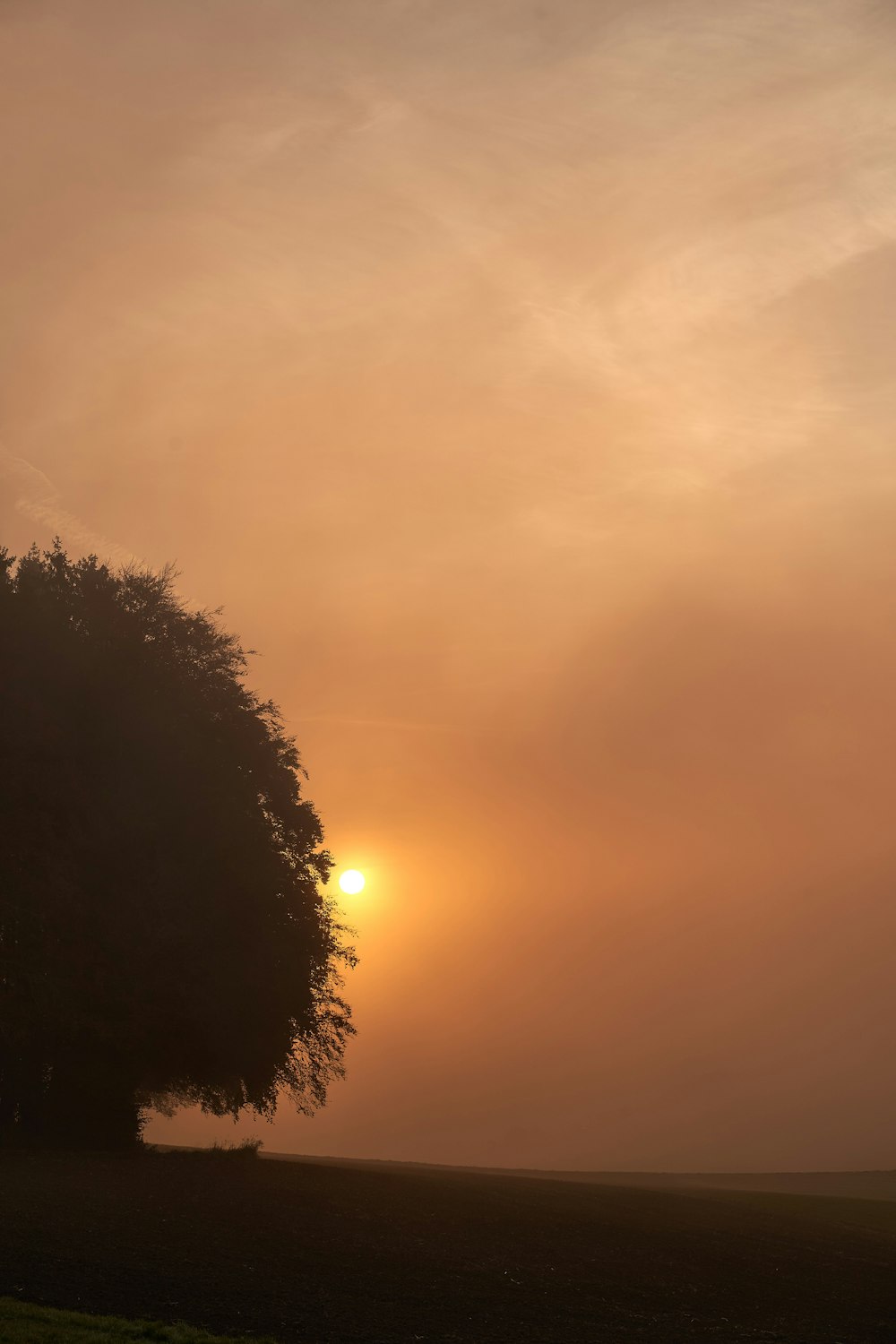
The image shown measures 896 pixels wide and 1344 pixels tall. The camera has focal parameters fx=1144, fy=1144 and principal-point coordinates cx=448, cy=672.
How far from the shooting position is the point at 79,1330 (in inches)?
596

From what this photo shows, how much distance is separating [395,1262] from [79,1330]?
9.46 m

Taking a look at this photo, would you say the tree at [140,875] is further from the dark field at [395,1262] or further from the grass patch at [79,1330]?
the grass patch at [79,1330]

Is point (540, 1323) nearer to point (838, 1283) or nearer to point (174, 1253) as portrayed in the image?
point (174, 1253)

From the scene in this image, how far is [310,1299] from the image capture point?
19.2 m

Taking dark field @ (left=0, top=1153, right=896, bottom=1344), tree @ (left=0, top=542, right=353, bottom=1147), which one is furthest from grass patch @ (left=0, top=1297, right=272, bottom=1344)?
tree @ (left=0, top=542, right=353, bottom=1147)

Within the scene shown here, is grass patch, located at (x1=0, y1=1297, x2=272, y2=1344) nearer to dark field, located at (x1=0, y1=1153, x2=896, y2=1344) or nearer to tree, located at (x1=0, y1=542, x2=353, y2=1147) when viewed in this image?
dark field, located at (x1=0, y1=1153, x2=896, y2=1344)

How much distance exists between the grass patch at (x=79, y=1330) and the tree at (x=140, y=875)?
711 inches

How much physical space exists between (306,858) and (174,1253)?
2219cm

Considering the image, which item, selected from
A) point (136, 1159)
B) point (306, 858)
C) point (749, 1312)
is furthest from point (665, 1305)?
point (306, 858)

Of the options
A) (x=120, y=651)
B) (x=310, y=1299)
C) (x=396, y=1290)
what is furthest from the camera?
(x=120, y=651)

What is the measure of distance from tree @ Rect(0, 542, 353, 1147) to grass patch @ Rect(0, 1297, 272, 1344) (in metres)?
18.1

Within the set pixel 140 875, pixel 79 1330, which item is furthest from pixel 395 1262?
pixel 140 875

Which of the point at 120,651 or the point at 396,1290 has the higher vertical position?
the point at 120,651

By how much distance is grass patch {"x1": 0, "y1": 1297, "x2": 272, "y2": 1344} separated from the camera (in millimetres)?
14594
